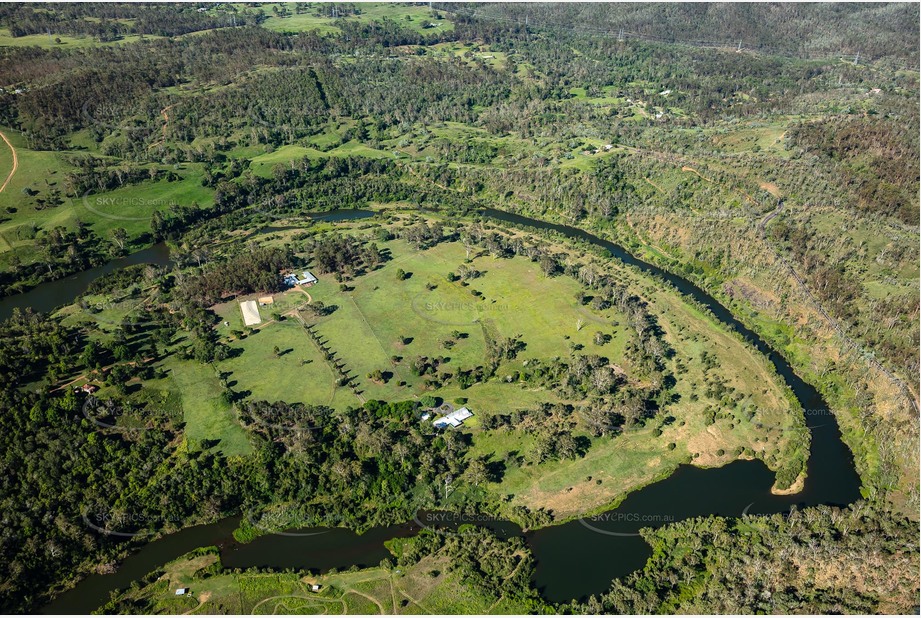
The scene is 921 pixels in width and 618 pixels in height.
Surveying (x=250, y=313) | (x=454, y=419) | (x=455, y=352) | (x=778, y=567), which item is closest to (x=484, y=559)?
(x=454, y=419)

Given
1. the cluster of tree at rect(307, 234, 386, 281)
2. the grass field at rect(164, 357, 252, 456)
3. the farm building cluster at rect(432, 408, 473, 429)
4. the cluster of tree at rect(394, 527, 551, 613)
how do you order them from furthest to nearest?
the cluster of tree at rect(307, 234, 386, 281) → the farm building cluster at rect(432, 408, 473, 429) → the grass field at rect(164, 357, 252, 456) → the cluster of tree at rect(394, 527, 551, 613)

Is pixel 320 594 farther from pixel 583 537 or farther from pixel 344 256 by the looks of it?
pixel 344 256

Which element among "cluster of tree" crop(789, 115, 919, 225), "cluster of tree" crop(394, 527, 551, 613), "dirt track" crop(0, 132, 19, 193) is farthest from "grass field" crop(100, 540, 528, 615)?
"dirt track" crop(0, 132, 19, 193)

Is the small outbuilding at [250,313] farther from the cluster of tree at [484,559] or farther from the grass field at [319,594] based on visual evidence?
the cluster of tree at [484,559]

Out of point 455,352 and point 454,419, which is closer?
point 454,419

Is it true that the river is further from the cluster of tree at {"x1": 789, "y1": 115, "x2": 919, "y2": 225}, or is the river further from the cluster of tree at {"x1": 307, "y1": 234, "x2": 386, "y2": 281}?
the cluster of tree at {"x1": 789, "y1": 115, "x2": 919, "y2": 225}

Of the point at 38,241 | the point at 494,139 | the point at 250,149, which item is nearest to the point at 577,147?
the point at 494,139

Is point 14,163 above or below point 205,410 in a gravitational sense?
above

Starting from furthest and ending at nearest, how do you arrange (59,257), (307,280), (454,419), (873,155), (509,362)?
1. (873,155)
2. (59,257)
3. (307,280)
4. (509,362)
5. (454,419)

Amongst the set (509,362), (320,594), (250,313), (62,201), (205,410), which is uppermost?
(62,201)
